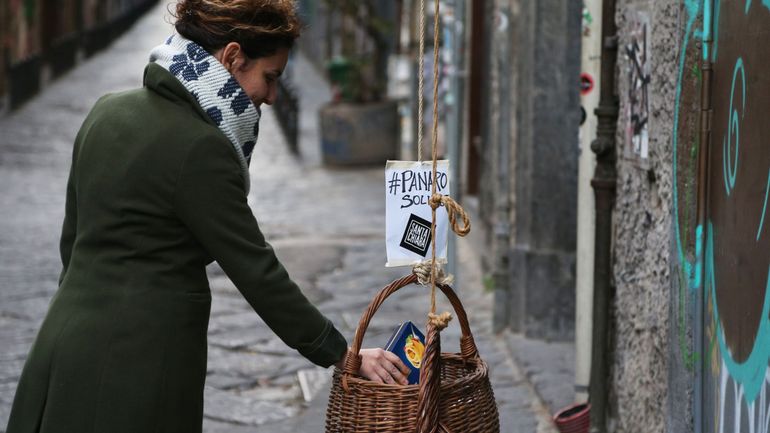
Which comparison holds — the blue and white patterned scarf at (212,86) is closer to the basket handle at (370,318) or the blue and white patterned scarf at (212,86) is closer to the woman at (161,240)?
the woman at (161,240)

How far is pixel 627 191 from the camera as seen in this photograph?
427 cm

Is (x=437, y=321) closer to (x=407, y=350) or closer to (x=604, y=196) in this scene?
(x=407, y=350)

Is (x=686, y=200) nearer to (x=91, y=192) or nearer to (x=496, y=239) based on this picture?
(x=91, y=192)

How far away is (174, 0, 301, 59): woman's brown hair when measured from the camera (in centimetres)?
246

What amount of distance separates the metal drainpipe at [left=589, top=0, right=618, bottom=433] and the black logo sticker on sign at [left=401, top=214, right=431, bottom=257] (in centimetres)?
181

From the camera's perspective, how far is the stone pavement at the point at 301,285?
5.41 meters

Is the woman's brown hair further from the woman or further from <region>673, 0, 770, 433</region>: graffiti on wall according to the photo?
<region>673, 0, 770, 433</region>: graffiti on wall

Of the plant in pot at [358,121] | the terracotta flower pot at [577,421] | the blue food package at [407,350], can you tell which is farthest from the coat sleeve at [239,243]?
the plant in pot at [358,121]

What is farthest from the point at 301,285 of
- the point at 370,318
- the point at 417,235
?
the point at 370,318

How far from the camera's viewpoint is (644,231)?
4.02 meters

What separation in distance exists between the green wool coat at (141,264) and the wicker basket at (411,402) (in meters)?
0.26

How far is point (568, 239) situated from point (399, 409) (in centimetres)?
379

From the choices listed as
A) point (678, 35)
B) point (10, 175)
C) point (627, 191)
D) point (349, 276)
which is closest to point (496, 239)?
point (349, 276)

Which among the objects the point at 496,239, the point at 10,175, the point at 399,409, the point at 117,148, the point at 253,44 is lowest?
the point at 10,175
